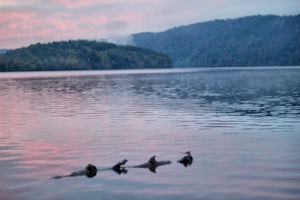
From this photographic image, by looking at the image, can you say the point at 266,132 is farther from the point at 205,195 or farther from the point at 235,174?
the point at 205,195

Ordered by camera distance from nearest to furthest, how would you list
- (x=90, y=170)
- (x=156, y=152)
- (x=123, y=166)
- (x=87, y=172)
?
1. (x=87, y=172)
2. (x=90, y=170)
3. (x=123, y=166)
4. (x=156, y=152)

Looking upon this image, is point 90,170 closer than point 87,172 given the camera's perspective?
No

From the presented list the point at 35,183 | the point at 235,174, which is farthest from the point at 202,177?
the point at 35,183

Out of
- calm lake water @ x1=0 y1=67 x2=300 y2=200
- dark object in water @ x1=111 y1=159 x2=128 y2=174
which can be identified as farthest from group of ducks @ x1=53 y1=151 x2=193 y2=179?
calm lake water @ x1=0 y1=67 x2=300 y2=200

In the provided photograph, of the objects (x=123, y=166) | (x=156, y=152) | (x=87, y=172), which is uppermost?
(x=87, y=172)

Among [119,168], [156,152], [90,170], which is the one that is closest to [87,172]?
[90,170]

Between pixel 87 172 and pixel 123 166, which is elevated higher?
pixel 87 172

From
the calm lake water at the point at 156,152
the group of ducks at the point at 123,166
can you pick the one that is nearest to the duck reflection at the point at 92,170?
the group of ducks at the point at 123,166

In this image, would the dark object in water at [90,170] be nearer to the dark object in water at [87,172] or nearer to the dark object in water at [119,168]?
the dark object in water at [87,172]

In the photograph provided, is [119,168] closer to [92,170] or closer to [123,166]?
[123,166]

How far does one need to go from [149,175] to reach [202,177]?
2500mm

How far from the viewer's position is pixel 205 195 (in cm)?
1894

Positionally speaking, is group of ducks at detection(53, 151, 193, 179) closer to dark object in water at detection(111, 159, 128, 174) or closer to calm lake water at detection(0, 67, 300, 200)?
dark object in water at detection(111, 159, 128, 174)

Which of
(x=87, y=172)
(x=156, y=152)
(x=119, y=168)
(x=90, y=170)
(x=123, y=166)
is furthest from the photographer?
(x=156, y=152)
